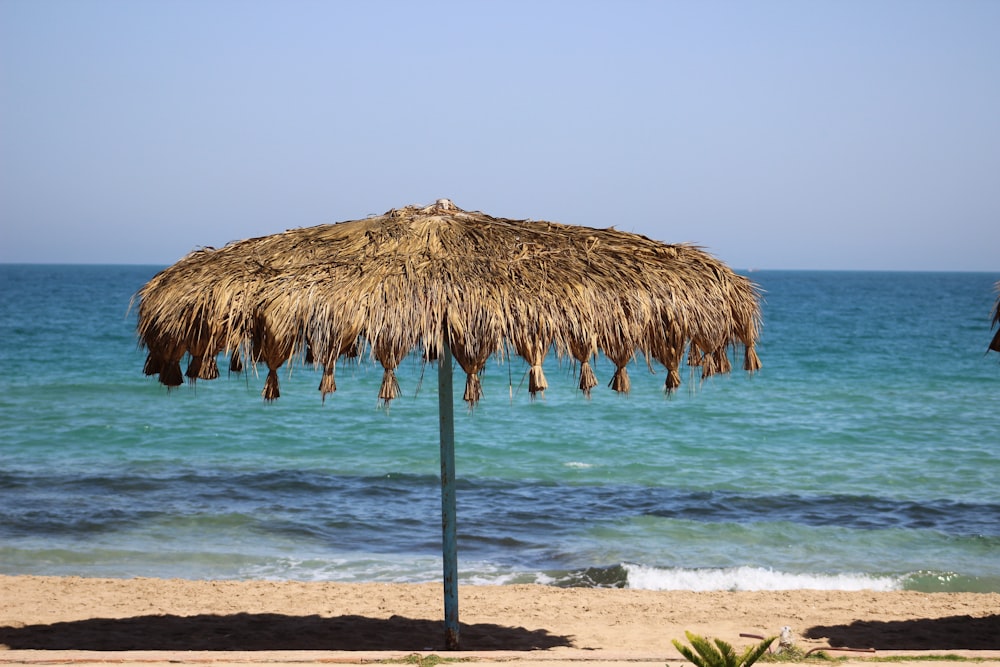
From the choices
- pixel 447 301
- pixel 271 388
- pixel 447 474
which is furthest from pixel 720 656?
pixel 271 388

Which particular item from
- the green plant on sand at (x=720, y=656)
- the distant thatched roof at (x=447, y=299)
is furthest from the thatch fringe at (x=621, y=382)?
the green plant on sand at (x=720, y=656)

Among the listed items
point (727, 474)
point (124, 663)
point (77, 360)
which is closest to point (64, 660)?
point (124, 663)

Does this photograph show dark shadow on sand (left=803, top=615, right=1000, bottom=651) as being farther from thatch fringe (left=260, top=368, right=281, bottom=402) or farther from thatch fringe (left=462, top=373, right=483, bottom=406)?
thatch fringe (left=260, top=368, right=281, bottom=402)

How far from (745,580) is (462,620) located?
2824 millimetres

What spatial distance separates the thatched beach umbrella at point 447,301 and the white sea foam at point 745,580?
3.54 meters

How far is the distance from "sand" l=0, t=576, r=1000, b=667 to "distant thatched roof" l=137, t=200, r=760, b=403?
5.02 feet

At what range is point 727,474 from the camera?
41.9 feet

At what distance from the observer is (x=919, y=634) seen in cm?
637

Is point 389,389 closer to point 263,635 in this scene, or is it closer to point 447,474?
point 447,474

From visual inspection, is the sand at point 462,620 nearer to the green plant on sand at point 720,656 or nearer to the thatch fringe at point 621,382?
the green plant on sand at point 720,656

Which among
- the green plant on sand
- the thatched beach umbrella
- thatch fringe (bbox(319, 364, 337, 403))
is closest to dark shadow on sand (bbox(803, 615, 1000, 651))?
the thatched beach umbrella

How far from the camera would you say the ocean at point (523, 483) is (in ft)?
28.8

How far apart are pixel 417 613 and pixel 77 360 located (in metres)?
22.5

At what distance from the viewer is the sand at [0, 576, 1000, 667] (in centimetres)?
577
